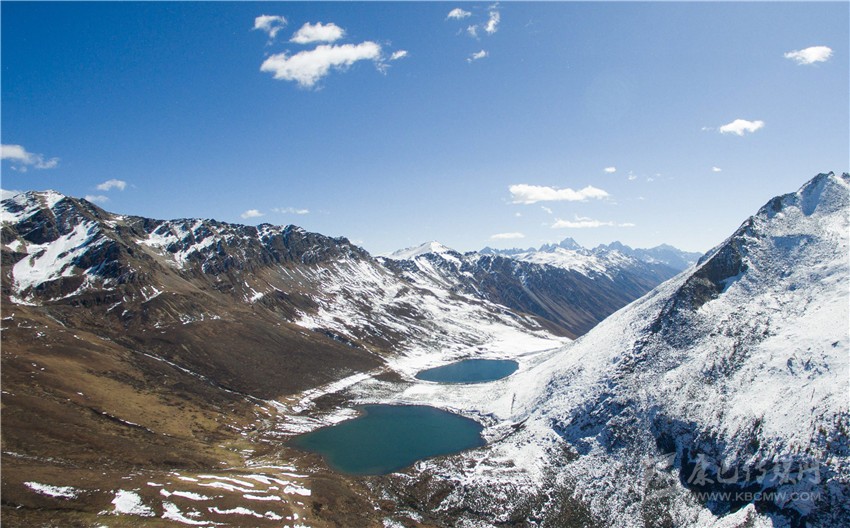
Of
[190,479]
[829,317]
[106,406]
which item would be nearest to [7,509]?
[190,479]

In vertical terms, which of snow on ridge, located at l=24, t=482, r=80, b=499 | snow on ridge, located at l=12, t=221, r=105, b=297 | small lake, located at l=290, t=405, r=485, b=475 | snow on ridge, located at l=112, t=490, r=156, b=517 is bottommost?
small lake, located at l=290, t=405, r=485, b=475

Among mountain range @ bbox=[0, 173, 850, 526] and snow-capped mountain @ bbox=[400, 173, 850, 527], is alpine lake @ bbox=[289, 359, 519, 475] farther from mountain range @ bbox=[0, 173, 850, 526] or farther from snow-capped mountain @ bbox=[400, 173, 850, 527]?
snow-capped mountain @ bbox=[400, 173, 850, 527]

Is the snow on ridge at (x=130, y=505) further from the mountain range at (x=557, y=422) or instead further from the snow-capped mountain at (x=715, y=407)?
the snow-capped mountain at (x=715, y=407)

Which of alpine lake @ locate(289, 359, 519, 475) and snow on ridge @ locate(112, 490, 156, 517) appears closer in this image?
snow on ridge @ locate(112, 490, 156, 517)

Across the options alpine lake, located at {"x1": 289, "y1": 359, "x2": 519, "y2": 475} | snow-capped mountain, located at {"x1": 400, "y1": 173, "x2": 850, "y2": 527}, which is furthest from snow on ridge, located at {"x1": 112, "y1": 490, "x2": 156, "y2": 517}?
snow-capped mountain, located at {"x1": 400, "y1": 173, "x2": 850, "y2": 527}

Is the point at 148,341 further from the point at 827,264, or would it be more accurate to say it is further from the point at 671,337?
the point at 827,264

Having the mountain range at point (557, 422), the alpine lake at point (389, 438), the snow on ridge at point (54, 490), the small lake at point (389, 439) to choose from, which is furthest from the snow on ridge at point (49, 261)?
the snow on ridge at point (54, 490)

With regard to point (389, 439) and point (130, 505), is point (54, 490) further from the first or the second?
point (389, 439)
